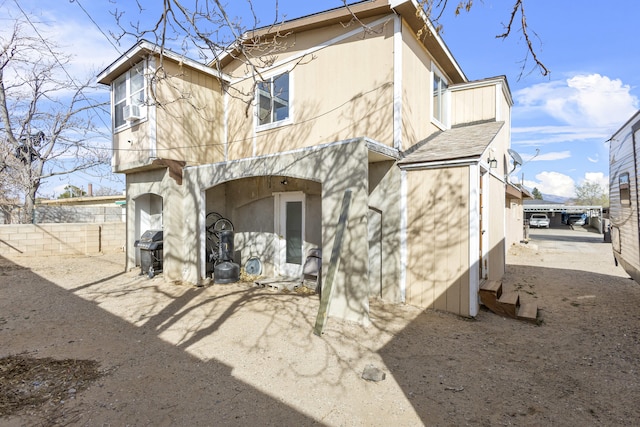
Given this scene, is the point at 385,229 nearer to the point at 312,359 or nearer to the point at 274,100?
the point at 312,359

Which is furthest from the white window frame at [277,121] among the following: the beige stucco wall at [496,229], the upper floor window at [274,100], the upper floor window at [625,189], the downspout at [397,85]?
the upper floor window at [625,189]

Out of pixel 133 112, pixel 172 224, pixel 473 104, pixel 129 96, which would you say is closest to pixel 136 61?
pixel 129 96

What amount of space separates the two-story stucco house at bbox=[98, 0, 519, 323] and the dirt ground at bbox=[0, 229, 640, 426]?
859 mm

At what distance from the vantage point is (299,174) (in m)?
5.94

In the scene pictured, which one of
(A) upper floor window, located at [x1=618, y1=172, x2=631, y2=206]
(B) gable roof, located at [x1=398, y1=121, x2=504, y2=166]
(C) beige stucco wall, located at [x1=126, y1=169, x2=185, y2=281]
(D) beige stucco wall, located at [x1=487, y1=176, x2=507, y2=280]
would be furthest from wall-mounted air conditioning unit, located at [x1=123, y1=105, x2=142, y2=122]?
(A) upper floor window, located at [x1=618, y1=172, x2=631, y2=206]

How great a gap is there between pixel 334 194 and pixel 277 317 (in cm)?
225

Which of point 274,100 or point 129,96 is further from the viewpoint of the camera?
point 129,96

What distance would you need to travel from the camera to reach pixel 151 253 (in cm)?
860

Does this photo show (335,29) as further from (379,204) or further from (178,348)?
(178,348)

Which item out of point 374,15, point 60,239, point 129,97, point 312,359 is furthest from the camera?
point 60,239

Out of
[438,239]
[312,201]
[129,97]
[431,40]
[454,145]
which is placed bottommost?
[438,239]

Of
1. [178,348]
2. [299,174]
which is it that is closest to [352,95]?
[299,174]

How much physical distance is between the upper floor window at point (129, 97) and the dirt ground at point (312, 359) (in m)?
4.53

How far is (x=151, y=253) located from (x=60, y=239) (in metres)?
6.15
